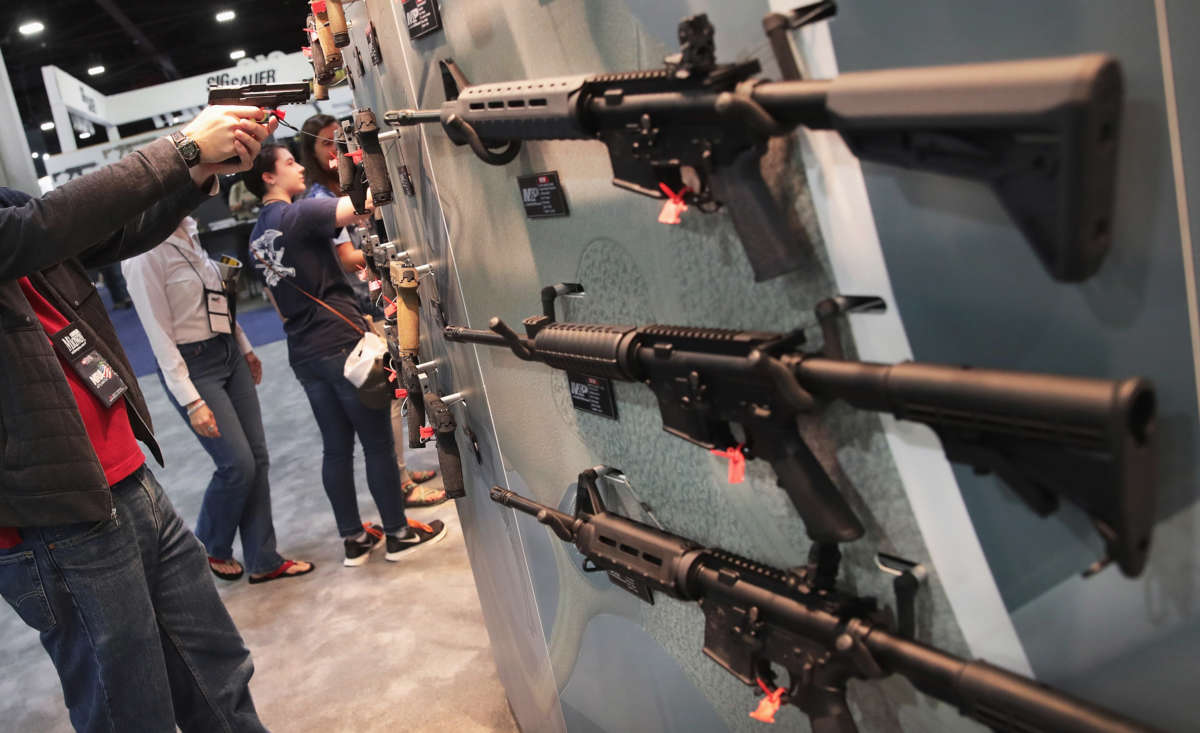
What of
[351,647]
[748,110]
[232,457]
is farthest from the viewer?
[232,457]

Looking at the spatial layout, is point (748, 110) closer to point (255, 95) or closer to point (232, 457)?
point (255, 95)

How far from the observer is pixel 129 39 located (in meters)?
13.6

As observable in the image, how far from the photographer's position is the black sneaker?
421 cm

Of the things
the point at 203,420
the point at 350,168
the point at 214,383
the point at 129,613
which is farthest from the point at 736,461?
the point at 214,383

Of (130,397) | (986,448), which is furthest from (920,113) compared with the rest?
(130,397)

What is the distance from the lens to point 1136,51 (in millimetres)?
708

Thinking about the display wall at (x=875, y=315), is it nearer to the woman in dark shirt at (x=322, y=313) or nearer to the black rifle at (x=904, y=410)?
the black rifle at (x=904, y=410)

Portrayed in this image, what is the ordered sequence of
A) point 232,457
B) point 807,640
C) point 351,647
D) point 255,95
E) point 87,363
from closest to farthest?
point 807,640 → point 87,363 → point 255,95 → point 351,647 → point 232,457

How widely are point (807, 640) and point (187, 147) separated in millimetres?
1612

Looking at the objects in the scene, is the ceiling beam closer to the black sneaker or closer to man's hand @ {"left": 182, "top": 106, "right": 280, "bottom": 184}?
the black sneaker

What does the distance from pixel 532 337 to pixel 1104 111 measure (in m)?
0.97

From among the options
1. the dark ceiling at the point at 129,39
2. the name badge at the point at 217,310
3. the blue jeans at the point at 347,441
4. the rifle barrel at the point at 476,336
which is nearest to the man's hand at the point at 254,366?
the blue jeans at the point at 347,441

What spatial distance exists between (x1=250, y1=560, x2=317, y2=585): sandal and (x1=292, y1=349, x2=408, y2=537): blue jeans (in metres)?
0.27

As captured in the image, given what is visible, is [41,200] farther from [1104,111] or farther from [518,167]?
[1104,111]
